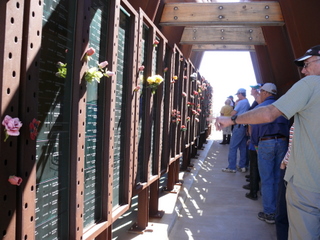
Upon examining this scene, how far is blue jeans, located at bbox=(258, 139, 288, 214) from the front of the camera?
4789mm

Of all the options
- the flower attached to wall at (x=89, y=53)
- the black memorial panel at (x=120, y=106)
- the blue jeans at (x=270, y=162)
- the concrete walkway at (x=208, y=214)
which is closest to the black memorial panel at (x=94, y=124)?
the flower attached to wall at (x=89, y=53)

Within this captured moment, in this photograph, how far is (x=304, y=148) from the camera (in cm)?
268

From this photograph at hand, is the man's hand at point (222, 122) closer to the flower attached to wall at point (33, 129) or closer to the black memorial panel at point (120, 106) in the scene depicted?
the black memorial panel at point (120, 106)

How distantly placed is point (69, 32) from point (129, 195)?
1760 millimetres

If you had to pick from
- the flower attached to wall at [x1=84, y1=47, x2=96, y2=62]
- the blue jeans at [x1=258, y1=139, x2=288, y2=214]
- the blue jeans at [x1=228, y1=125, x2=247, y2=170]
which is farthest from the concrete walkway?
the flower attached to wall at [x1=84, y1=47, x2=96, y2=62]

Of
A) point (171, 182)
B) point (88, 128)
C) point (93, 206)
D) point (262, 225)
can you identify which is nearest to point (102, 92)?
point (88, 128)

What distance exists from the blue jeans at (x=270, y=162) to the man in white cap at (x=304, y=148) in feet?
6.81

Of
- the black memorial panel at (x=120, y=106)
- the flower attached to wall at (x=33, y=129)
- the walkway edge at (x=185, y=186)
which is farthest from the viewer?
the walkway edge at (x=185, y=186)

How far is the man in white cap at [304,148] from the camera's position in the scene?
2.60m

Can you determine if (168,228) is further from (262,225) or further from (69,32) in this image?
(69,32)

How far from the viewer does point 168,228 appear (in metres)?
4.55

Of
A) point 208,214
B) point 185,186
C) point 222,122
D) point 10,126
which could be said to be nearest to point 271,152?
point 208,214

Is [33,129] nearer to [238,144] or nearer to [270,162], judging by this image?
[270,162]

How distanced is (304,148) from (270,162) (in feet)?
7.22
